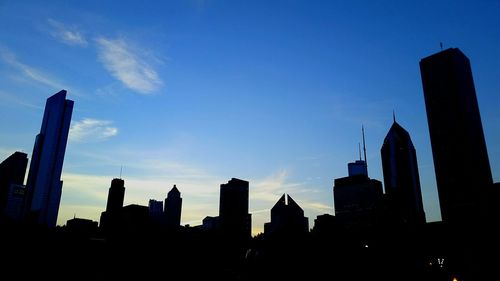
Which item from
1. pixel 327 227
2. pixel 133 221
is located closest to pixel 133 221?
pixel 133 221

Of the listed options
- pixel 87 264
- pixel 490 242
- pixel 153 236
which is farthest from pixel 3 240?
pixel 490 242

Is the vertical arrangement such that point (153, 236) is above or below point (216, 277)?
above

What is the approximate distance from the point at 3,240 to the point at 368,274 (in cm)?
10358

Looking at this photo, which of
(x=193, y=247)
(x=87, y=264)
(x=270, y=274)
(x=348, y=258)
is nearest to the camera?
(x=87, y=264)

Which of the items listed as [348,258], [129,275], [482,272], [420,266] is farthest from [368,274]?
[129,275]

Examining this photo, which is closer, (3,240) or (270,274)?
(3,240)

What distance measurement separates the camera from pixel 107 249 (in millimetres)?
119500

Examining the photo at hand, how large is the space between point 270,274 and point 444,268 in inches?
2188

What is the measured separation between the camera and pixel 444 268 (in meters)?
134

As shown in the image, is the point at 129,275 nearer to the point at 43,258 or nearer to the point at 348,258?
the point at 43,258

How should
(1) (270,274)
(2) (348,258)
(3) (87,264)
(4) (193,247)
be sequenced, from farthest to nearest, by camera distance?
1. (4) (193,247)
2. (2) (348,258)
3. (1) (270,274)
4. (3) (87,264)

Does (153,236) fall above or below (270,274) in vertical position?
above

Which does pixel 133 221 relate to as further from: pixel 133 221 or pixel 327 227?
pixel 327 227

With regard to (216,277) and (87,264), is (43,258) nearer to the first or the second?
(87,264)
